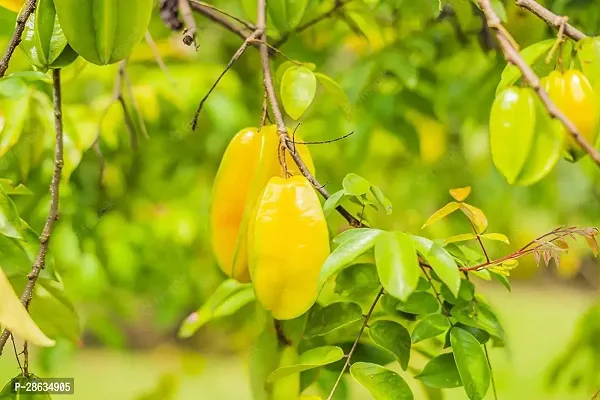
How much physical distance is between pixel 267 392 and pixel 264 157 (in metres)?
0.22

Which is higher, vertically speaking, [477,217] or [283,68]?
[283,68]

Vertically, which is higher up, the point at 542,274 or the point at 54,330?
the point at 542,274

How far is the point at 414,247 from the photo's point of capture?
0.54m

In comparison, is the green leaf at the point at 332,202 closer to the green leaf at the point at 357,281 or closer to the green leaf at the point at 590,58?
the green leaf at the point at 357,281

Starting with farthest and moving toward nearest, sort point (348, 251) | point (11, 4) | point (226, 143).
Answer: point (226, 143) → point (11, 4) → point (348, 251)

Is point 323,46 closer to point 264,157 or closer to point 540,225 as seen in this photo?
point 264,157

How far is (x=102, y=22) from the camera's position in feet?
1.68

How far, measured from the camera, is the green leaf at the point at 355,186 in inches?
23.1

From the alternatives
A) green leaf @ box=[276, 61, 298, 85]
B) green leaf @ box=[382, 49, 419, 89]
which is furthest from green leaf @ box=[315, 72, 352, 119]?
green leaf @ box=[382, 49, 419, 89]

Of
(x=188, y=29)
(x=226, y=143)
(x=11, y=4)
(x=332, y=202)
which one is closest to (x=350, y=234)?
(x=332, y=202)

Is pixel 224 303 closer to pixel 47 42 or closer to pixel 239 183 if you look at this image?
pixel 239 183

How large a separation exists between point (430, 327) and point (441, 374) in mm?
43

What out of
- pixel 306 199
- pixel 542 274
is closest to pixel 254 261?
pixel 306 199

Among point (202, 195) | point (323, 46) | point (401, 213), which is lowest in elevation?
point (401, 213)
